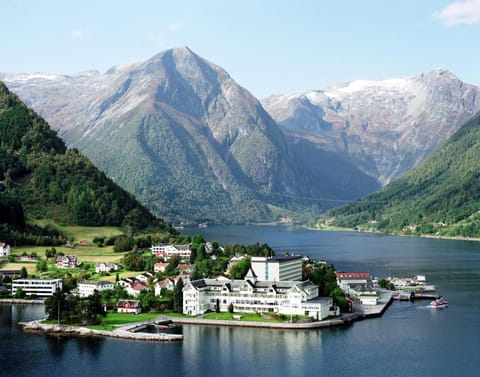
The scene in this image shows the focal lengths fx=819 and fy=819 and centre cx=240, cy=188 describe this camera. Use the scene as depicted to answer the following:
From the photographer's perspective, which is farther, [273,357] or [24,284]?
[24,284]

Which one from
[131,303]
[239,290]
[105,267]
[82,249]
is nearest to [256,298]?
[239,290]

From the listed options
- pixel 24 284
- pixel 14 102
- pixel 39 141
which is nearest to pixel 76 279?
pixel 24 284

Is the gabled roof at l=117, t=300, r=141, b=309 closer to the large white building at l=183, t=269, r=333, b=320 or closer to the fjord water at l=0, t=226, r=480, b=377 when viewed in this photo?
the large white building at l=183, t=269, r=333, b=320

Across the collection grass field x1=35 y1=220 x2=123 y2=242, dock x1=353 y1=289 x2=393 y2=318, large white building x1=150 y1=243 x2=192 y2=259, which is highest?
grass field x1=35 y1=220 x2=123 y2=242

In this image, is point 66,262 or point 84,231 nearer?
point 66,262

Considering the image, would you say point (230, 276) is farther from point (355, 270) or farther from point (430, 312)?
point (355, 270)

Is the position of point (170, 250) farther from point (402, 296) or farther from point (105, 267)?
point (402, 296)

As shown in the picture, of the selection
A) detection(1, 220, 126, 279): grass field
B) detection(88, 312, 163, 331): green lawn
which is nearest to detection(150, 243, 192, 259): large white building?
detection(1, 220, 126, 279): grass field
